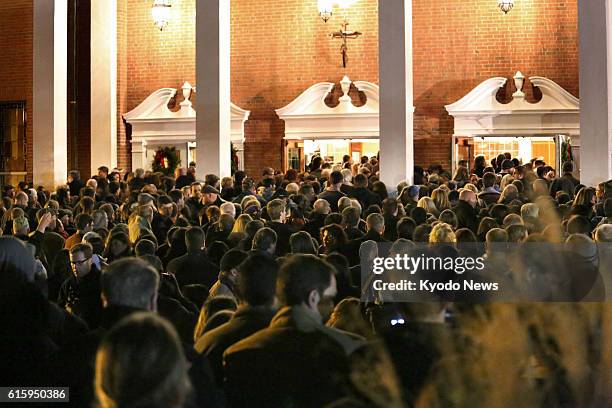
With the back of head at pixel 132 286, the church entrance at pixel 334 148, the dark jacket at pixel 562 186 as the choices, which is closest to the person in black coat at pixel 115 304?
the back of head at pixel 132 286

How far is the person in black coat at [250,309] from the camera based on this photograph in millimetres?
4875

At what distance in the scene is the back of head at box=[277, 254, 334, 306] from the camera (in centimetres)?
469

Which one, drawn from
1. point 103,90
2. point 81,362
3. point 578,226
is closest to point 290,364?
point 81,362

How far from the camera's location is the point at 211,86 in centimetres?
2022

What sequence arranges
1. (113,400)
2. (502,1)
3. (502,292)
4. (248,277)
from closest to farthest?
(113,400), (248,277), (502,292), (502,1)

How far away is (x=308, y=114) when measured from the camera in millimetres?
24406

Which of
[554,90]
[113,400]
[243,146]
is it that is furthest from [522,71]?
[113,400]

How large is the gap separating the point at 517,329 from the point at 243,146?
65.7ft

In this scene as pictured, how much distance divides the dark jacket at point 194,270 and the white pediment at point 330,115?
15.2m

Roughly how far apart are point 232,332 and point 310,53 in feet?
68.2

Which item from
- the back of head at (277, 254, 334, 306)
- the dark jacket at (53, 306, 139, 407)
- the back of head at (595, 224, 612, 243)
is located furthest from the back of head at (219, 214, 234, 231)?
the back of head at (277, 254, 334, 306)

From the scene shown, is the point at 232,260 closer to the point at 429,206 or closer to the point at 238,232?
the point at 238,232

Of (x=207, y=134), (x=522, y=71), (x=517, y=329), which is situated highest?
(x=522, y=71)

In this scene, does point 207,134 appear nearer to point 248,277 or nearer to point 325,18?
point 325,18
